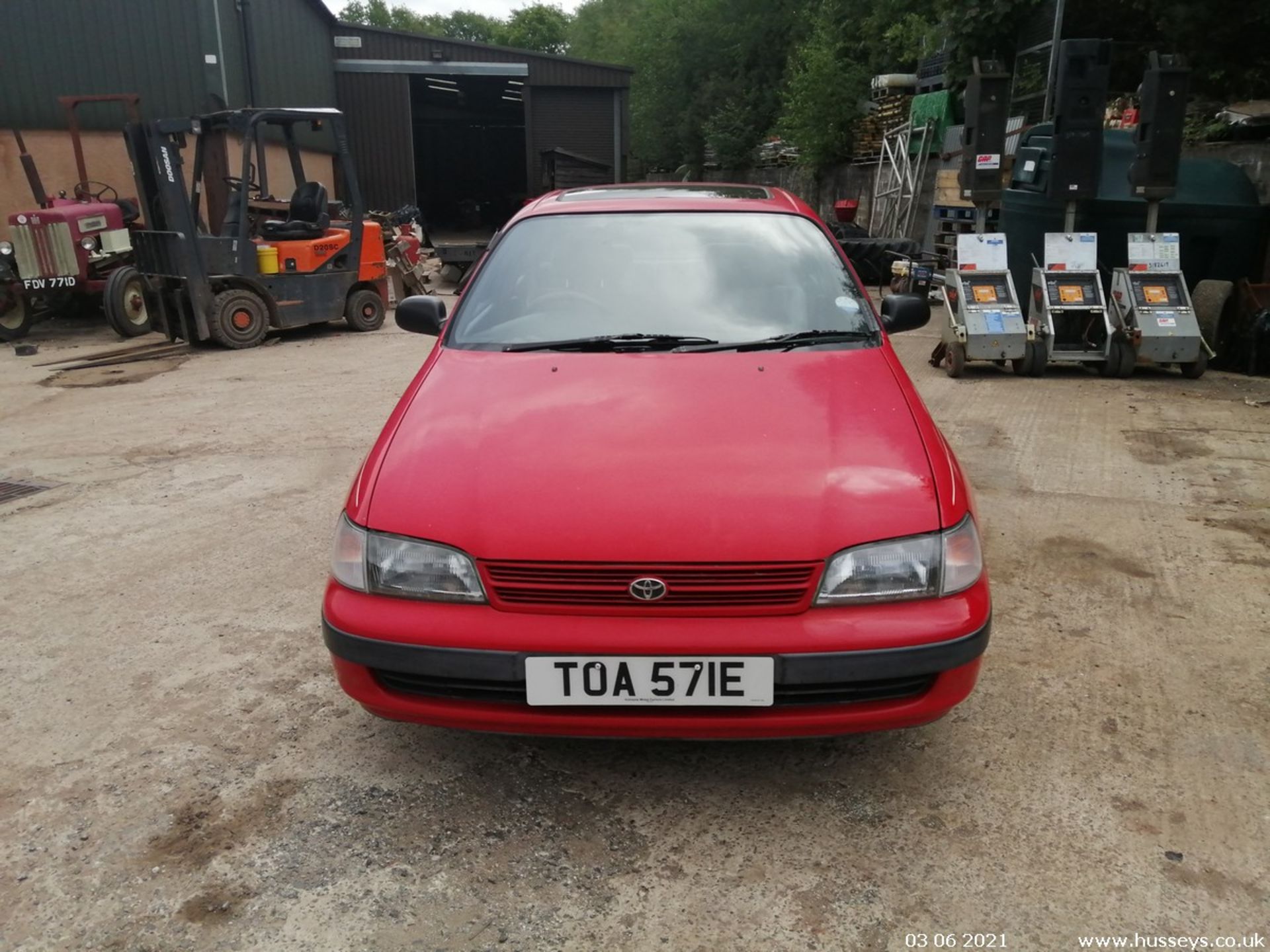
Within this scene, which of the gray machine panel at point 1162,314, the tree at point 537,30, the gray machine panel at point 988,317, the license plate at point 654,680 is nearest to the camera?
the license plate at point 654,680

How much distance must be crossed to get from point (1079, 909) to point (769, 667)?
2.67ft

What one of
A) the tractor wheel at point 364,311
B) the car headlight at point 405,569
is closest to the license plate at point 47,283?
the tractor wheel at point 364,311

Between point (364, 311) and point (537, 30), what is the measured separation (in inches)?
2691

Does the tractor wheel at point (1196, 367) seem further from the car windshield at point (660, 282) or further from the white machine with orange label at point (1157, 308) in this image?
the car windshield at point (660, 282)

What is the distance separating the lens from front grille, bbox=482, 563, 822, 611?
2.16 metres

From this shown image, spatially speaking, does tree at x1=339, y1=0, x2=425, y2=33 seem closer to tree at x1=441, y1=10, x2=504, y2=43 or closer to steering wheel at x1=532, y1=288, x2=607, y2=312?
tree at x1=441, y1=10, x2=504, y2=43

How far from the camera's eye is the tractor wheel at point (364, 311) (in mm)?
11305

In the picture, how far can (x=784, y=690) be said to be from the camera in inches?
86.0

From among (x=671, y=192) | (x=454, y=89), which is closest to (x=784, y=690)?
(x=671, y=192)

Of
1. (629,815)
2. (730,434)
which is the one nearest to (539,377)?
(730,434)

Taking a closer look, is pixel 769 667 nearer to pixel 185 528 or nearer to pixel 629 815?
pixel 629 815

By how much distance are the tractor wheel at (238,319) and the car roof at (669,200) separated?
708cm

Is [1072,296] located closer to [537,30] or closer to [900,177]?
[900,177]

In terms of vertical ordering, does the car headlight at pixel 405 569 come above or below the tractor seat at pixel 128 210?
below
